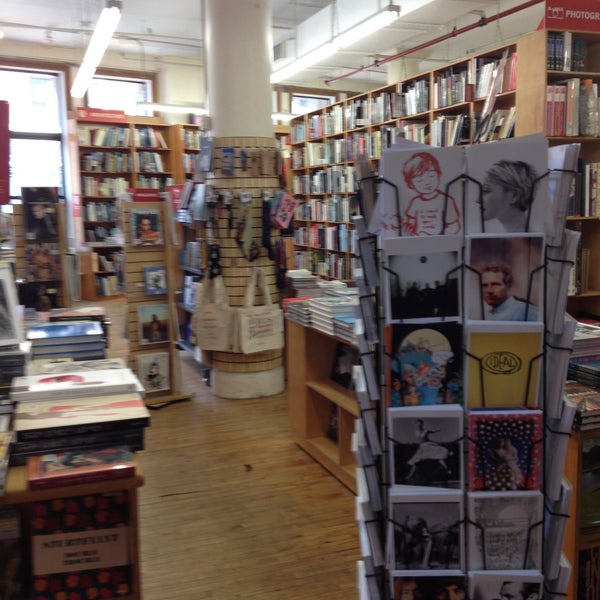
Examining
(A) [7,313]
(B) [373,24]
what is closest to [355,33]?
(B) [373,24]

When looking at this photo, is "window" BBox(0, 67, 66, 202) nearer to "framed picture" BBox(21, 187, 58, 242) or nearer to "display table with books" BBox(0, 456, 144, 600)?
"framed picture" BBox(21, 187, 58, 242)

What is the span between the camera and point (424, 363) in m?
1.40

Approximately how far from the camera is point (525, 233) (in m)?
1.35

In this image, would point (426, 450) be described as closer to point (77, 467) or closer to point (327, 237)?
point (77, 467)

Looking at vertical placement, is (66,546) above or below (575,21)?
below

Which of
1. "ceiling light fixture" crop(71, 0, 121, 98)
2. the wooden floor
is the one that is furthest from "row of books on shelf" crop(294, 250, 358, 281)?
the wooden floor

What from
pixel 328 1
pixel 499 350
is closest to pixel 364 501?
pixel 499 350

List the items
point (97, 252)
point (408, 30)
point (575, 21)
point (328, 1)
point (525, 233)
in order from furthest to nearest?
point (97, 252), point (328, 1), point (408, 30), point (575, 21), point (525, 233)

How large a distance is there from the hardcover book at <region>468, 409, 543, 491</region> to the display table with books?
813 millimetres

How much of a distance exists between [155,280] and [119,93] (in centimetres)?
695

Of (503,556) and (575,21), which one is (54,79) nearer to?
(575,21)

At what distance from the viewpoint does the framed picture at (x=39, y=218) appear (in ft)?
11.8

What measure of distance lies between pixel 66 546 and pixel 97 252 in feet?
28.5

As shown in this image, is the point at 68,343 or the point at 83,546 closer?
the point at 83,546
